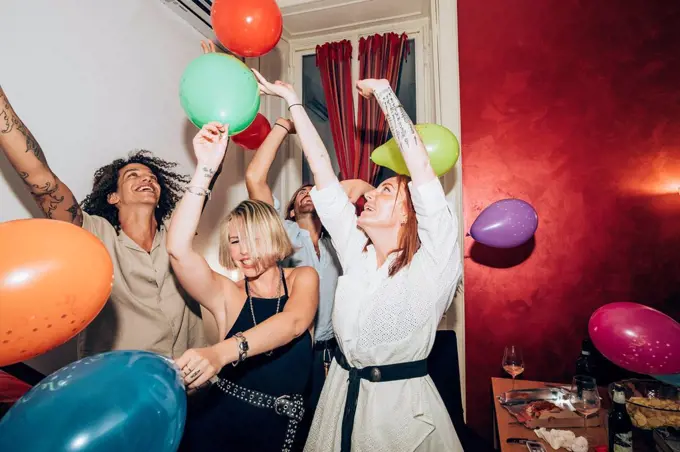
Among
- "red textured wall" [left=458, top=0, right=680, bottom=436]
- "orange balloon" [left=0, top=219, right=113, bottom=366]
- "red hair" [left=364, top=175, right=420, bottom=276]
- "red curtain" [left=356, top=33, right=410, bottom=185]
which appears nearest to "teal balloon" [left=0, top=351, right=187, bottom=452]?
"orange balloon" [left=0, top=219, right=113, bottom=366]

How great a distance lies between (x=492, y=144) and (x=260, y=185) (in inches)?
57.3

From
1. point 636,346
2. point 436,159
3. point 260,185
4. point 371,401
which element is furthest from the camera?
point 260,185

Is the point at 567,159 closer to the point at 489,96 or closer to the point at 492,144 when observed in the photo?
the point at 492,144

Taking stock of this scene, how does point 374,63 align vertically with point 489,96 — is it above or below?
above

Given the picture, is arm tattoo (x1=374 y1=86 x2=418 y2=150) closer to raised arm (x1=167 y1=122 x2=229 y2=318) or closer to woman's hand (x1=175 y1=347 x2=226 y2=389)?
raised arm (x1=167 y1=122 x2=229 y2=318)

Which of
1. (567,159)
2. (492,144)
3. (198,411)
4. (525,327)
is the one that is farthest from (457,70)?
(198,411)

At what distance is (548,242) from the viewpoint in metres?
2.34

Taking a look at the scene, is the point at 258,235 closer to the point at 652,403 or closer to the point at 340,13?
the point at 652,403

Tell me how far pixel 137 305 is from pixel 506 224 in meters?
1.72

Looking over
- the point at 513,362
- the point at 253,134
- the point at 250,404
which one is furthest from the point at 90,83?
the point at 513,362

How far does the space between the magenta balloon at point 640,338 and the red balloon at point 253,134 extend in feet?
6.27

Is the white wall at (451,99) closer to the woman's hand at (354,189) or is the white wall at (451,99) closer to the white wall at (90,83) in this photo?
the woman's hand at (354,189)

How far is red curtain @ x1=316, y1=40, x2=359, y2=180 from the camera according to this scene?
321 cm

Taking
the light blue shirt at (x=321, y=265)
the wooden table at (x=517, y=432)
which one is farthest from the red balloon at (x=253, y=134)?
the wooden table at (x=517, y=432)
